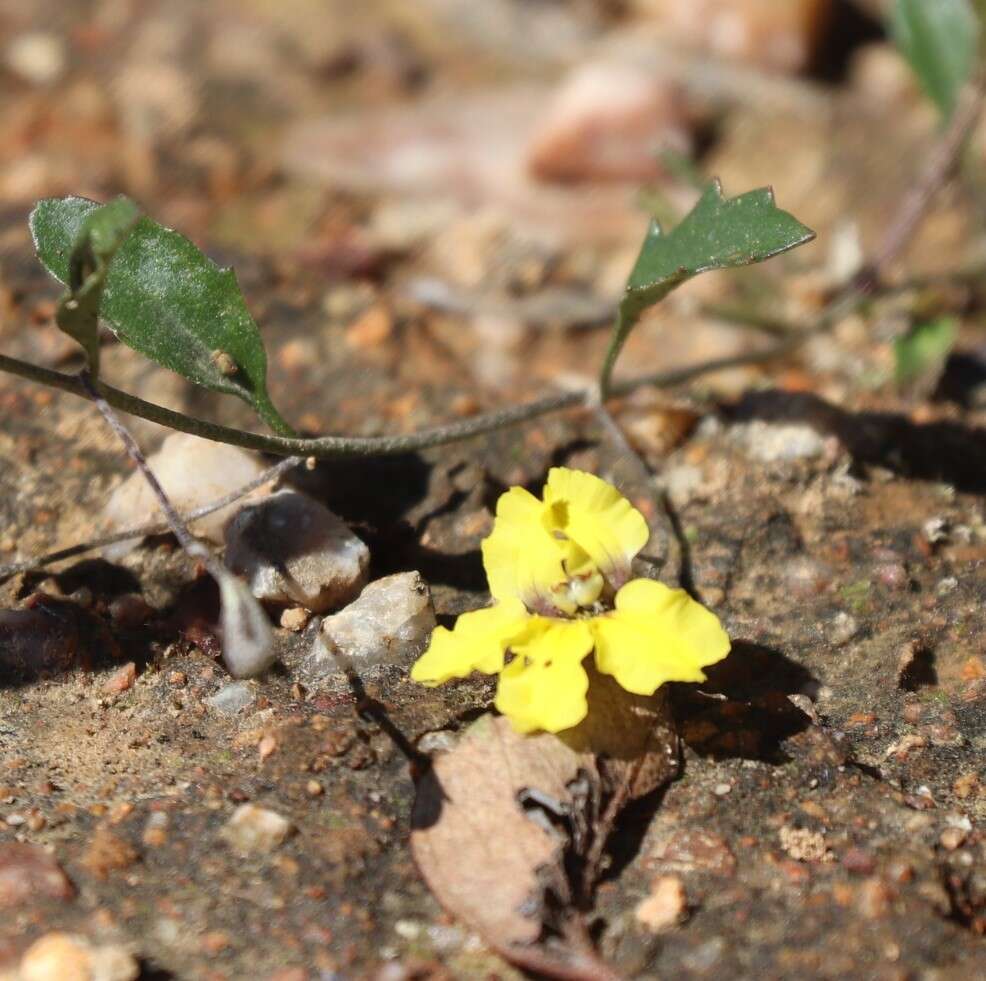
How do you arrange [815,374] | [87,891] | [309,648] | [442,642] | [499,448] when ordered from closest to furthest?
[87,891]
[442,642]
[309,648]
[499,448]
[815,374]

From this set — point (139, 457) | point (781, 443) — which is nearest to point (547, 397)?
point (781, 443)

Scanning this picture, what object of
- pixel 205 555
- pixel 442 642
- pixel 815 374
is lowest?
pixel 815 374

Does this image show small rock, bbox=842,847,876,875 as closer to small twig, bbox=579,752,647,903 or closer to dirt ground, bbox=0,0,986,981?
dirt ground, bbox=0,0,986,981

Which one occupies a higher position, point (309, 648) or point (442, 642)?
point (442, 642)

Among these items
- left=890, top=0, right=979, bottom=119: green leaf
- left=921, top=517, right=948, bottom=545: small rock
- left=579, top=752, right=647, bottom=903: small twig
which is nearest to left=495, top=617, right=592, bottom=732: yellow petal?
left=579, top=752, right=647, bottom=903: small twig

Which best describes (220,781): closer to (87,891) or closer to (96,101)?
(87,891)

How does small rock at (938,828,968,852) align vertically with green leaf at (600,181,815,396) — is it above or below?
below

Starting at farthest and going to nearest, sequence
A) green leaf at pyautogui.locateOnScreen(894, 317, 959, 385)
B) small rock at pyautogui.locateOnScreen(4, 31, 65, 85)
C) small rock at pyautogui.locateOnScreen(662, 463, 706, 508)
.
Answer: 1. small rock at pyautogui.locateOnScreen(4, 31, 65, 85)
2. green leaf at pyautogui.locateOnScreen(894, 317, 959, 385)
3. small rock at pyautogui.locateOnScreen(662, 463, 706, 508)

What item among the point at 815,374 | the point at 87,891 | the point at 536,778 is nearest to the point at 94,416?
the point at 87,891
